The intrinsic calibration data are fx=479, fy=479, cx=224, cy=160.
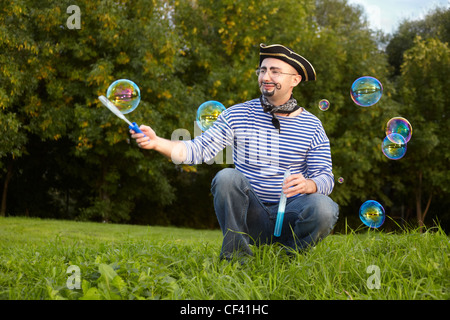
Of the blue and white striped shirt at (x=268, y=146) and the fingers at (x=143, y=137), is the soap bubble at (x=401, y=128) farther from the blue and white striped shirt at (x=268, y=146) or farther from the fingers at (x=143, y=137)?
the fingers at (x=143, y=137)

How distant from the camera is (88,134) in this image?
976cm

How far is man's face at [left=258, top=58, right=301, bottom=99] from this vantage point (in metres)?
3.11

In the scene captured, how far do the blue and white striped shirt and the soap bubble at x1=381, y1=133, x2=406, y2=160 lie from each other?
1811 millimetres

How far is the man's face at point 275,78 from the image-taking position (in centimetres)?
311

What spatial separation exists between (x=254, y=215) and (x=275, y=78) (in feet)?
2.93

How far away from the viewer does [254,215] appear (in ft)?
9.84

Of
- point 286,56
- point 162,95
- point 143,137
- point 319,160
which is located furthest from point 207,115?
point 162,95

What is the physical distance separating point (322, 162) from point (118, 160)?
9547 mm

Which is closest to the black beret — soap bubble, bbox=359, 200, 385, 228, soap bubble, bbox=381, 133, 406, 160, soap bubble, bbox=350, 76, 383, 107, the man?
the man

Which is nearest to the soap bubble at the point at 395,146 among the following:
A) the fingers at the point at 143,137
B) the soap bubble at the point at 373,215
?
the soap bubble at the point at 373,215
